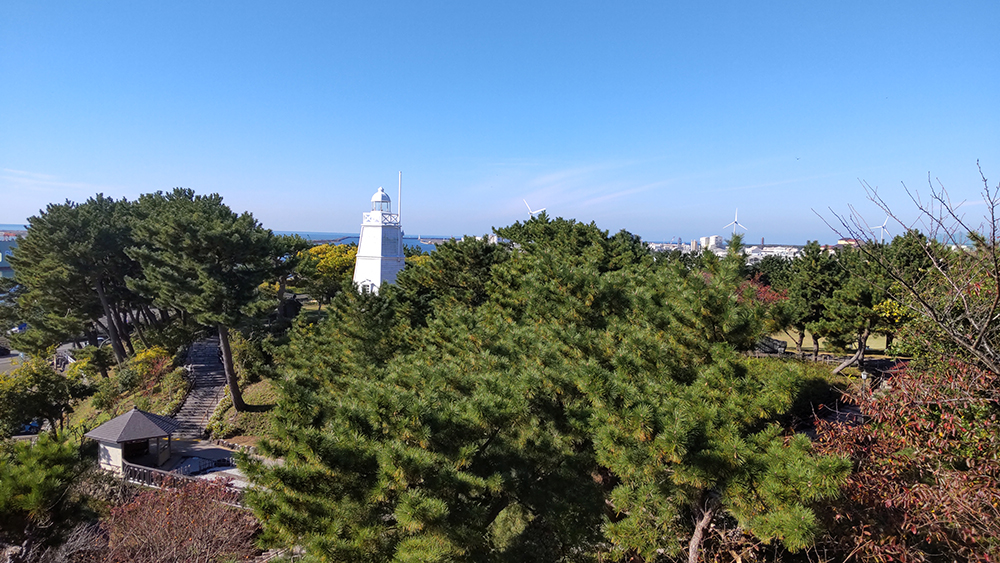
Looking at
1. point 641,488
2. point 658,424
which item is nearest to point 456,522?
point 641,488

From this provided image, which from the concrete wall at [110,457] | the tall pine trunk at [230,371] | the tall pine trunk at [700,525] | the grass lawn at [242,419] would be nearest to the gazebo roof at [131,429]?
the concrete wall at [110,457]

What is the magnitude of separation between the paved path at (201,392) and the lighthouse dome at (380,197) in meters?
11.2

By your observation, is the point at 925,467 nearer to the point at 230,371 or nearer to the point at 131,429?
the point at 131,429

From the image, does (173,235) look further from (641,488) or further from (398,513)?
(641,488)

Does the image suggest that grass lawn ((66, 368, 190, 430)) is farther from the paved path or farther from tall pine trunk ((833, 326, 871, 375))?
tall pine trunk ((833, 326, 871, 375))

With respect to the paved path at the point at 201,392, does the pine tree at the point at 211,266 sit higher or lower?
higher

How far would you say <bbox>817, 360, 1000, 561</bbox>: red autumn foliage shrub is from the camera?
14.2ft

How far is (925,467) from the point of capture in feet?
16.9

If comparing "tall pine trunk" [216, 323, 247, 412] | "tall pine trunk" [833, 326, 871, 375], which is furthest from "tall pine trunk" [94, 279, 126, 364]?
"tall pine trunk" [833, 326, 871, 375]

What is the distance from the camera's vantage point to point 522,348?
9.30 meters

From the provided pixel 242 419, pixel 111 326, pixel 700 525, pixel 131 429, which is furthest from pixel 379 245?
pixel 700 525

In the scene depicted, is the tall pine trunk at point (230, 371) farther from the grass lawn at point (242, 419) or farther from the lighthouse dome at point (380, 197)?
the lighthouse dome at point (380, 197)

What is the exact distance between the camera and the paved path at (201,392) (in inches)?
739

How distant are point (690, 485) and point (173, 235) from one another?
1919cm
